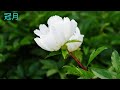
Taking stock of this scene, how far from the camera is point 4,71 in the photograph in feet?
8.58

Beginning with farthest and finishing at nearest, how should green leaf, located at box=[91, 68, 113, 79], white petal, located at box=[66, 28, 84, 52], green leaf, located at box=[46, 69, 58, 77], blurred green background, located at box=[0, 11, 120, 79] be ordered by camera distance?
1. blurred green background, located at box=[0, 11, 120, 79]
2. green leaf, located at box=[46, 69, 58, 77]
3. white petal, located at box=[66, 28, 84, 52]
4. green leaf, located at box=[91, 68, 113, 79]

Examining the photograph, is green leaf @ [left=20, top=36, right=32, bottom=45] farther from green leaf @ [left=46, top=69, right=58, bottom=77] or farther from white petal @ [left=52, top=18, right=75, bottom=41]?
white petal @ [left=52, top=18, right=75, bottom=41]

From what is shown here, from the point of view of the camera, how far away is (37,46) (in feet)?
8.71

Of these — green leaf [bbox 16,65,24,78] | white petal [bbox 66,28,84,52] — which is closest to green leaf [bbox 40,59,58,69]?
green leaf [bbox 16,65,24,78]

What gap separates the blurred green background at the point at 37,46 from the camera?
8.26ft

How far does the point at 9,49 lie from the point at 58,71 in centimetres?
39

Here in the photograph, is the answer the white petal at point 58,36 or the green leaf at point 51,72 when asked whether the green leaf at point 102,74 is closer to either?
the white petal at point 58,36

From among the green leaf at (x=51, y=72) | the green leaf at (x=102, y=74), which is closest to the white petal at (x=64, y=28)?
the green leaf at (x=102, y=74)

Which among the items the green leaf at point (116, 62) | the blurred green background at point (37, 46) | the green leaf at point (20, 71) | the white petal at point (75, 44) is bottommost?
the green leaf at point (116, 62)

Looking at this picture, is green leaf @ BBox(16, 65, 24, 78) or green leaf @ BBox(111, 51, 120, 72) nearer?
green leaf @ BBox(111, 51, 120, 72)

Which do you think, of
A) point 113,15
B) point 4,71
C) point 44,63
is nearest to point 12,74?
point 4,71

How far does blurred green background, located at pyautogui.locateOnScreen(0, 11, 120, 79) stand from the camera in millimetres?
2518

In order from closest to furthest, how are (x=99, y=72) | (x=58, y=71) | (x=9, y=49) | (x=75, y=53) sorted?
1. (x=99, y=72)
2. (x=75, y=53)
3. (x=58, y=71)
4. (x=9, y=49)
